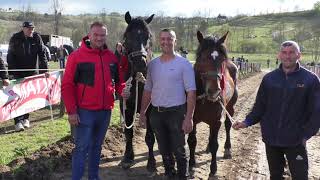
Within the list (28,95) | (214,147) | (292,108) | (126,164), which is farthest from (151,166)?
(28,95)

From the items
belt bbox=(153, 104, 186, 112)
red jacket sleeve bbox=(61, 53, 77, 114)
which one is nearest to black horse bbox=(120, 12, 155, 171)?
belt bbox=(153, 104, 186, 112)

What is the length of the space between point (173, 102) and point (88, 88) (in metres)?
1.02

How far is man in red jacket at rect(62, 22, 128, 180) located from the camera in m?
4.98

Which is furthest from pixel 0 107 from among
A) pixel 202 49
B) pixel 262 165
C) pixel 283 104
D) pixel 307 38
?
pixel 307 38

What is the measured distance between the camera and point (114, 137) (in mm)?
8492

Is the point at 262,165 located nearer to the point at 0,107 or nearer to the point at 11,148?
the point at 11,148

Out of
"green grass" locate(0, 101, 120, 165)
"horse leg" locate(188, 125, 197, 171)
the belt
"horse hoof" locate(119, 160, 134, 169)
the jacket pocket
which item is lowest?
"horse hoof" locate(119, 160, 134, 169)

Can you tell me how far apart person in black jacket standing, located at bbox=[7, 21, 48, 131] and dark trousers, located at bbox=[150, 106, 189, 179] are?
4.80m

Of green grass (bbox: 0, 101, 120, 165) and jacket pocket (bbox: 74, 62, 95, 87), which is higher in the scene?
jacket pocket (bbox: 74, 62, 95, 87)

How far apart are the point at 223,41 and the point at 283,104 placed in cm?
205

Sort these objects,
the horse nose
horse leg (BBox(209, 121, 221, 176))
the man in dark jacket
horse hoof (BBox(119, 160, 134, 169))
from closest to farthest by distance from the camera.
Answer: the man in dark jacket → the horse nose → horse leg (BBox(209, 121, 221, 176)) → horse hoof (BBox(119, 160, 134, 169))

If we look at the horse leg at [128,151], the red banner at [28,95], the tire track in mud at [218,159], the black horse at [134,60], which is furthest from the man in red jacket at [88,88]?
the red banner at [28,95]

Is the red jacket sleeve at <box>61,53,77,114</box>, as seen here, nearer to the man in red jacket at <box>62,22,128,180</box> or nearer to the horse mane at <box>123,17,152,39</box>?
the man in red jacket at <box>62,22,128,180</box>

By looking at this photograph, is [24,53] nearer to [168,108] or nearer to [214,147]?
[214,147]
